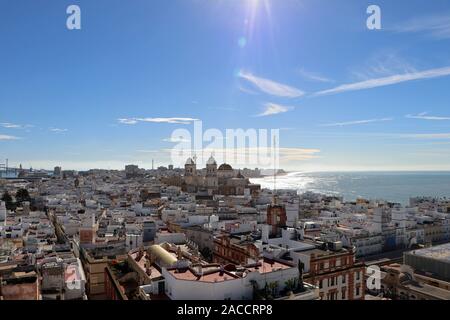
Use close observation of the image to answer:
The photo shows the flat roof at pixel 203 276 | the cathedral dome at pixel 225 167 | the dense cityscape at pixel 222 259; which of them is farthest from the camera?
the cathedral dome at pixel 225 167

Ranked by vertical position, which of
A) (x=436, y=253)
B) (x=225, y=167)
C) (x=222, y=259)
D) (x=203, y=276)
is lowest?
(x=436, y=253)

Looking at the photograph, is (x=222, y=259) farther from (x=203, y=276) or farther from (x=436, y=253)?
(x=436, y=253)

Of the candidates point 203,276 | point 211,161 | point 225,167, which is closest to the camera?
point 203,276

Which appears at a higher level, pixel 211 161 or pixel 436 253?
pixel 211 161

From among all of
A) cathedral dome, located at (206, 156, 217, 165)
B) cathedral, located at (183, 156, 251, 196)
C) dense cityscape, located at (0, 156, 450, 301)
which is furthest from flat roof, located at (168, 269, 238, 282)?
cathedral dome, located at (206, 156, 217, 165)

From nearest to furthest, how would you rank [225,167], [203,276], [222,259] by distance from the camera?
[203,276]
[222,259]
[225,167]

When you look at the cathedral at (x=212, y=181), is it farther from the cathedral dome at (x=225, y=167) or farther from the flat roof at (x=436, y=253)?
the flat roof at (x=436, y=253)

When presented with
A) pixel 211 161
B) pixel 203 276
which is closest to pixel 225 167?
pixel 211 161

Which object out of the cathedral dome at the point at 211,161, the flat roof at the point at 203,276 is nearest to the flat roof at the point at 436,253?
the flat roof at the point at 203,276

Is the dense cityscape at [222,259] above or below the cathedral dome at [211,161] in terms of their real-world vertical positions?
below
